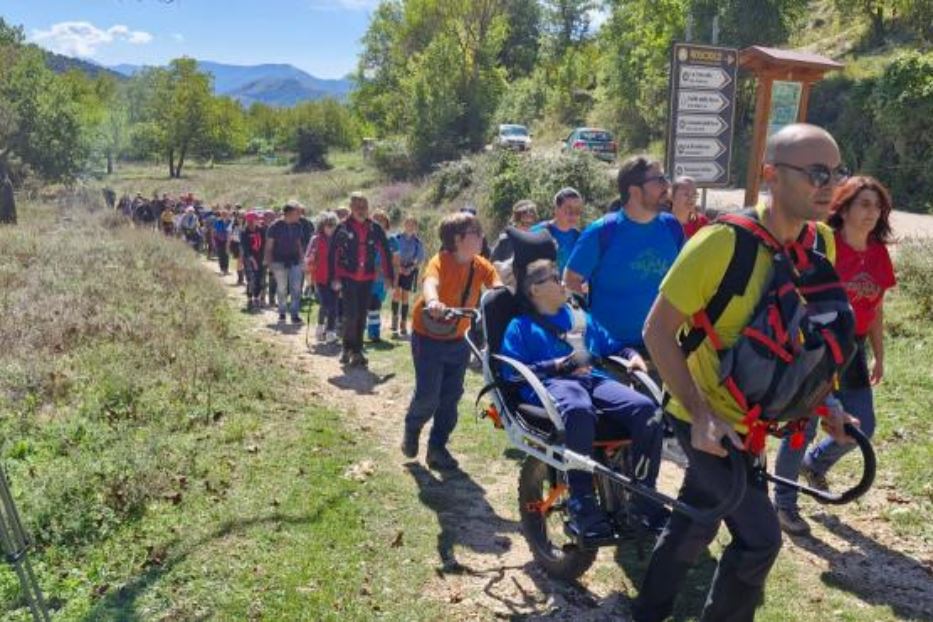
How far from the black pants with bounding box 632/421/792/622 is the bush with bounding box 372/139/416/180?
111ft

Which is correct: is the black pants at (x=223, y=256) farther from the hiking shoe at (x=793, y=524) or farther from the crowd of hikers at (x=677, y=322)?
the hiking shoe at (x=793, y=524)

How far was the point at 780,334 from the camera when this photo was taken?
102 inches

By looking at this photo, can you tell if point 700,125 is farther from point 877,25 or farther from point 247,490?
point 877,25

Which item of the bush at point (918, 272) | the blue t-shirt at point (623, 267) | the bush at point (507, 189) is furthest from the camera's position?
the bush at point (507, 189)

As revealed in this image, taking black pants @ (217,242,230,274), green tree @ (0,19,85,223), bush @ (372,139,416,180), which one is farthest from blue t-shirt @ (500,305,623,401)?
green tree @ (0,19,85,223)

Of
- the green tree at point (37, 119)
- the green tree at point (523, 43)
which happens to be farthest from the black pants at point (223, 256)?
the green tree at point (523, 43)

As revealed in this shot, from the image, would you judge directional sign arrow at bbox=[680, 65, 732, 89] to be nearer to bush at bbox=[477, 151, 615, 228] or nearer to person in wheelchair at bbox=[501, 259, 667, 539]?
person in wheelchair at bbox=[501, 259, 667, 539]

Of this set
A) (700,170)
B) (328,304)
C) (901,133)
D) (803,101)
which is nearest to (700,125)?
(700,170)

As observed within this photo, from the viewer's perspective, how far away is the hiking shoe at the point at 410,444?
6234mm

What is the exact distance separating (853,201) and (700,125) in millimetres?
5336

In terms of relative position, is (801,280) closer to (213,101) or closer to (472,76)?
(472,76)

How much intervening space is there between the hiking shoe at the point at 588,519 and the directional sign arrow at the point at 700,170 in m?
6.55

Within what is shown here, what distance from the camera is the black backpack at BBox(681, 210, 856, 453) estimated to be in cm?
259

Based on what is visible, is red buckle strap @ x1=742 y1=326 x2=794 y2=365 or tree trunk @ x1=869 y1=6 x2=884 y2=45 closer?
red buckle strap @ x1=742 y1=326 x2=794 y2=365
